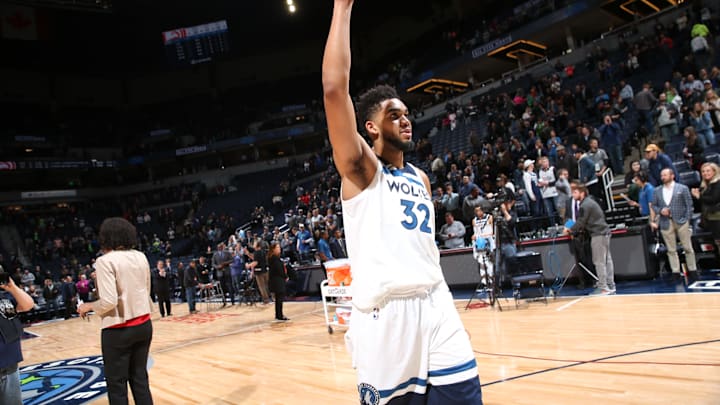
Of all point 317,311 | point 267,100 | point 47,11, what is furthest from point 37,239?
point 317,311

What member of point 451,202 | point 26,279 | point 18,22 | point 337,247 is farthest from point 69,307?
point 451,202

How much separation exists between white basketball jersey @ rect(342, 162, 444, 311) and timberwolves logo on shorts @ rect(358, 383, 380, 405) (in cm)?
27

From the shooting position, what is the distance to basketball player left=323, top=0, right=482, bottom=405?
1.57 meters

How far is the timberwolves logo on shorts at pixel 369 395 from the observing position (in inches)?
62.5

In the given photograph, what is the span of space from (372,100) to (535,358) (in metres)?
3.57

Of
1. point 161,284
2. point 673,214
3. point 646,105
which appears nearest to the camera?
point 673,214

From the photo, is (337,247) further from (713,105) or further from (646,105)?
(713,105)

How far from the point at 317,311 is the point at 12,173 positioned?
1306 inches

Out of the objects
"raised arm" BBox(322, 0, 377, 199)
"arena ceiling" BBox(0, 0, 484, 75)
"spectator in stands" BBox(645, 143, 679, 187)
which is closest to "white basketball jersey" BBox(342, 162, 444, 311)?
"raised arm" BBox(322, 0, 377, 199)

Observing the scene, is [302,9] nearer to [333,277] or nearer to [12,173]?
[12,173]

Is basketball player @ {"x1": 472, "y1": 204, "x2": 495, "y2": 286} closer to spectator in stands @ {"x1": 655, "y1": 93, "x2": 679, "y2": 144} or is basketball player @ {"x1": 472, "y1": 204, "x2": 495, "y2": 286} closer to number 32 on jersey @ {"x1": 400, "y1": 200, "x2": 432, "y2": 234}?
spectator in stands @ {"x1": 655, "y1": 93, "x2": 679, "y2": 144}

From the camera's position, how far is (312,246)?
1399cm

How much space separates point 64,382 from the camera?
636cm

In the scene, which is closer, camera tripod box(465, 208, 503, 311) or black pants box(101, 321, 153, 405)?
black pants box(101, 321, 153, 405)
